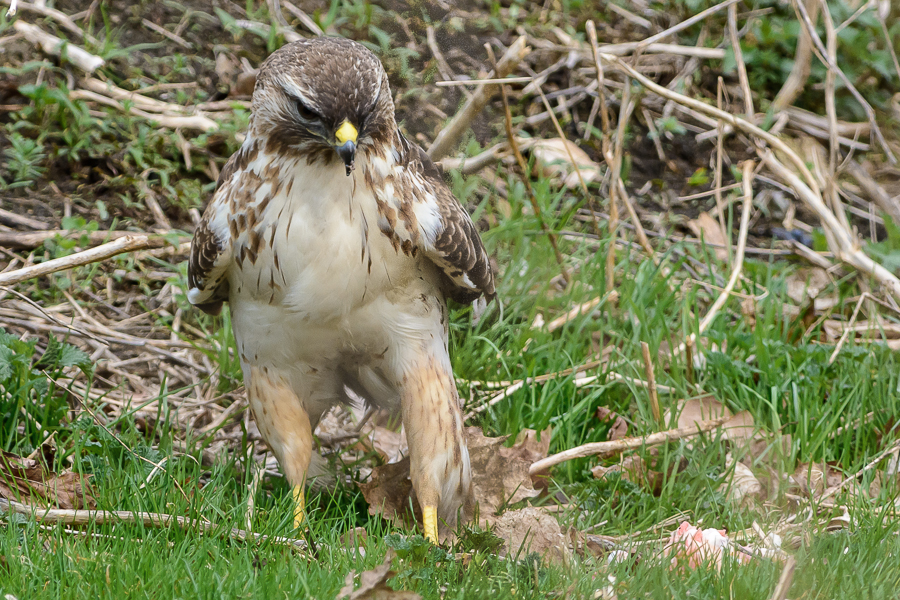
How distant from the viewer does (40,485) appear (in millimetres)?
3391

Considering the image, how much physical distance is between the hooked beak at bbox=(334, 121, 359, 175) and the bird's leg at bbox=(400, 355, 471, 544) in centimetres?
91

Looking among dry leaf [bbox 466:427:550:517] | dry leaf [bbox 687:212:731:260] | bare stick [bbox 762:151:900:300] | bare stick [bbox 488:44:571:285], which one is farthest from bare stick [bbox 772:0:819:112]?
dry leaf [bbox 466:427:550:517]

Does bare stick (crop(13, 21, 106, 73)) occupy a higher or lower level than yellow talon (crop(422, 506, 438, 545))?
higher

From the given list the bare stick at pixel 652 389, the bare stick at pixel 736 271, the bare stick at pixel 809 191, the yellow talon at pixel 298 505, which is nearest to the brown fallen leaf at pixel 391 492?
the yellow talon at pixel 298 505

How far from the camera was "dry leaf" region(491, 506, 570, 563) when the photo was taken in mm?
3102

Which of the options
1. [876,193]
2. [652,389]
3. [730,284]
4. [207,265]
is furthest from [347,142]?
[876,193]

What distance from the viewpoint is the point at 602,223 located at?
5754mm

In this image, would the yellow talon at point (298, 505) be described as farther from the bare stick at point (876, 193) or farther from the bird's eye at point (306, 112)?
the bare stick at point (876, 193)

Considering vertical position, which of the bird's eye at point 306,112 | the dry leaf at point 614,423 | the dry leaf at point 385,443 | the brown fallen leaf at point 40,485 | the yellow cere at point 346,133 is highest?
the bird's eye at point 306,112

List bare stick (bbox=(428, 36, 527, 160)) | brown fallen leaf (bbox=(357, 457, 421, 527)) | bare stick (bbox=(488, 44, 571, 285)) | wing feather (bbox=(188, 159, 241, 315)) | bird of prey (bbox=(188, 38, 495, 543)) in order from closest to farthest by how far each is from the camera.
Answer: bird of prey (bbox=(188, 38, 495, 543)) → wing feather (bbox=(188, 159, 241, 315)) → brown fallen leaf (bbox=(357, 457, 421, 527)) → bare stick (bbox=(428, 36, 527, 160)) → bare stick (bbox=(488, 44, 571, 285))

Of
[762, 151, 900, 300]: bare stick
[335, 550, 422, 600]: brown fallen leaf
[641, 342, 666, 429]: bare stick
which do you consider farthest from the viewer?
[762, 151, 900, 300]: bare stick

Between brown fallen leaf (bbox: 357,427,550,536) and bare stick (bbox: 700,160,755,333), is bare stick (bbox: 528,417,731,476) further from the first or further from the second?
bare stick (bbox: 700,160,755,333)

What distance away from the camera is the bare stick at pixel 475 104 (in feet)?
14.1

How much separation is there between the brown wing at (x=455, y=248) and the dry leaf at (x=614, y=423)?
908mm
